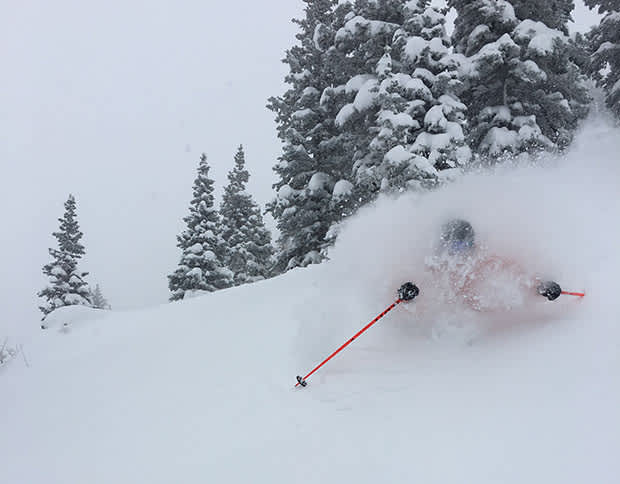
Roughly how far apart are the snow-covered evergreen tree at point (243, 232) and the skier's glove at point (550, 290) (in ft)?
70.9

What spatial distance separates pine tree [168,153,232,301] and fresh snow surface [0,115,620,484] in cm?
1504

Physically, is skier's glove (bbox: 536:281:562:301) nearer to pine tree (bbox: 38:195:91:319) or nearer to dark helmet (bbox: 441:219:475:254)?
dark helmet (bbox: 441:219:475:254)

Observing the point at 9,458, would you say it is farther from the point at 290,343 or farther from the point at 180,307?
the point at 180,307

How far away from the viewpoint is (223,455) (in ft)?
12.1

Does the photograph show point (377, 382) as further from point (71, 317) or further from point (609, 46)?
point (609, 46)

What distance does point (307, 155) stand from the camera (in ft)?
53.8

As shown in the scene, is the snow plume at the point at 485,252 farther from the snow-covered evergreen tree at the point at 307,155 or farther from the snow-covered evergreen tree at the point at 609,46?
the snow-covered evergreen tree at the point at 609,46

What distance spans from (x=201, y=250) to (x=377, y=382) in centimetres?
1996

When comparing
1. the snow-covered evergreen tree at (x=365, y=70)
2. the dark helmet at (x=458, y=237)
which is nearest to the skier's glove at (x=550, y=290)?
the dark helmet at (x=458, y=237)

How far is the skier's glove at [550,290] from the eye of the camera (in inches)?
169

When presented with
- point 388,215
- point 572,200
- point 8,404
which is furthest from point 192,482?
point 572,200

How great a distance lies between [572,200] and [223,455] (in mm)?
7342

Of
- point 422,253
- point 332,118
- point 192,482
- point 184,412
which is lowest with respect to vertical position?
point 192,482

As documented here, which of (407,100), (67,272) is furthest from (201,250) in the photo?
(407,100)
